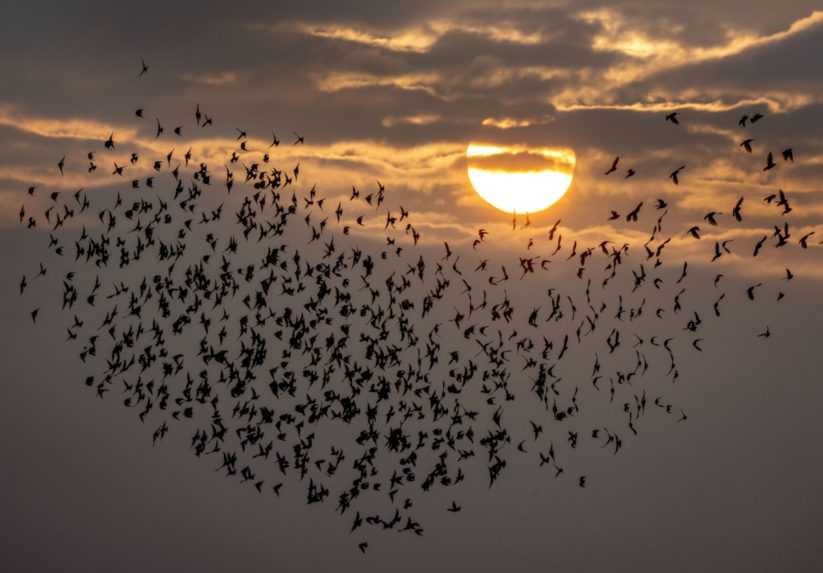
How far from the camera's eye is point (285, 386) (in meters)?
53.5

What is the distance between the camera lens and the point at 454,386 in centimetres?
5459

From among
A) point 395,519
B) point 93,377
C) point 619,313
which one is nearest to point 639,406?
point 619,313

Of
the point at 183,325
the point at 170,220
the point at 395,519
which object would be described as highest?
the point at 170,220

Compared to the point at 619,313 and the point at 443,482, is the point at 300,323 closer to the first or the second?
the point at 443,482

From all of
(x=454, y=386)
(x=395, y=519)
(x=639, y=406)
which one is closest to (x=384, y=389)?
(x=454, y=386)

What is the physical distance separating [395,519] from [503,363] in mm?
9215

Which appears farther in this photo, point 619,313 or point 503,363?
point 503,363

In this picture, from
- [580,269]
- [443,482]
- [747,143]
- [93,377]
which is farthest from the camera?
[443,482]

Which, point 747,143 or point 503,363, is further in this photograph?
point 503,363

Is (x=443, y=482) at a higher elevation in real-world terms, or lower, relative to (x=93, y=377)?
lower

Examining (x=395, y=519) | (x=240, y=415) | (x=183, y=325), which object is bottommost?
(x=395, y=519)

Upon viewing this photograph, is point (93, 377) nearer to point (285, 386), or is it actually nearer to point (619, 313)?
point (285, 386)

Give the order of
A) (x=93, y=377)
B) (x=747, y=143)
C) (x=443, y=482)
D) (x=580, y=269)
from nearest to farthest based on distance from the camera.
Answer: (x=747, y=143), (x=580, y=269), (x=93, y=377), (x=443, y=482)

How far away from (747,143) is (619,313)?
9.92m
